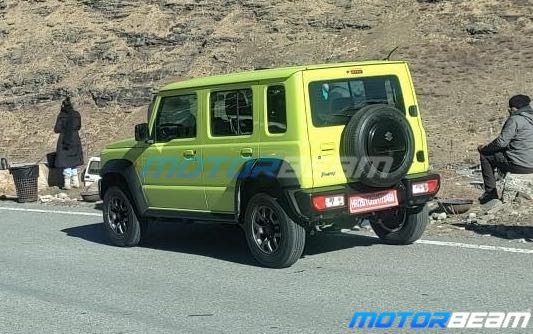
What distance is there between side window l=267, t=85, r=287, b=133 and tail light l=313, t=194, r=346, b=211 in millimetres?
775

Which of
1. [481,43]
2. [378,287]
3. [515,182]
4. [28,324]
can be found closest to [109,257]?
[28,324]

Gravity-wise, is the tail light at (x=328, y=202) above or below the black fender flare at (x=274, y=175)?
below

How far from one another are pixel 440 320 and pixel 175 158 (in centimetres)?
403

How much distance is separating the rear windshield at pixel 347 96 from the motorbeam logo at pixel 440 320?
218 centimetres

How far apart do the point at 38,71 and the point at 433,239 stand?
969 inches

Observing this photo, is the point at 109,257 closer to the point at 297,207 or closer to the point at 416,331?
the point at 297,207

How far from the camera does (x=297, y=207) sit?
729cm

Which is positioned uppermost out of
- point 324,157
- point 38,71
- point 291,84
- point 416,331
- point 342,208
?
point 38,71

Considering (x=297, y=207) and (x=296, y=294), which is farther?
(x=297, y=207)

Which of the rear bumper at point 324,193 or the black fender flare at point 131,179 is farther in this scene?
the black fender flare at point 131,179

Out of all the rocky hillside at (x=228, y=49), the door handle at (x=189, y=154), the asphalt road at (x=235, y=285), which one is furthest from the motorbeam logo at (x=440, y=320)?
the rocky hillside at (x=228, y=49)

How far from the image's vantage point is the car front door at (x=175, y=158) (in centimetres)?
850

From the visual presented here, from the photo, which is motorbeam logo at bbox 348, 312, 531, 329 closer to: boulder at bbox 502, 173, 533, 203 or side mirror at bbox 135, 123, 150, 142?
side mirror at bbox 135, 123, 150, 142

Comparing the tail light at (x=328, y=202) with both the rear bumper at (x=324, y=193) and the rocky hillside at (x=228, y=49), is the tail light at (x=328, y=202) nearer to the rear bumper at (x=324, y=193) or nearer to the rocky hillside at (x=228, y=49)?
the rear bumper at (x=324, y=193)
